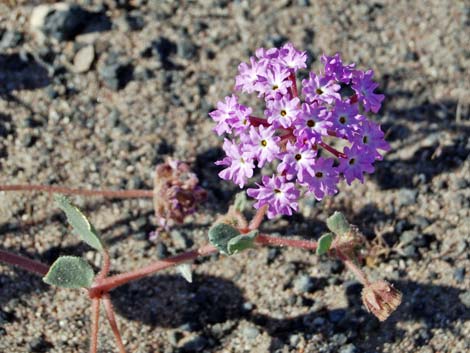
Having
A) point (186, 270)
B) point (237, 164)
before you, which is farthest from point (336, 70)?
point (186, 270)

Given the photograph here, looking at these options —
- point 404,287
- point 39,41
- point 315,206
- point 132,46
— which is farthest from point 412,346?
point 39,41

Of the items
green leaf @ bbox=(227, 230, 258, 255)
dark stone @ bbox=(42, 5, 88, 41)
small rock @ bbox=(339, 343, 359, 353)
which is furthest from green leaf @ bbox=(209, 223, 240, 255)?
dark stone @ bbox=(42, 5, 88, 41)

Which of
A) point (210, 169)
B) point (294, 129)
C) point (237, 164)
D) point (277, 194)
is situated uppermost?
point (294, 129)

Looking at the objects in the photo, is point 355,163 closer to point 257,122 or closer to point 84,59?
point 257,122

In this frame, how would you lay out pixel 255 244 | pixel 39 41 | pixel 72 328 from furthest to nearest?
pixel 39 41 → pixel 72 328 → pixel 255 244

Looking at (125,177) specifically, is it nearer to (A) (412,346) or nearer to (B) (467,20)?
(A) (412,346)

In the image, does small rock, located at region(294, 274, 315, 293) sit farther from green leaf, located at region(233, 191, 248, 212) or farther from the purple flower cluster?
the purple flower cluster
